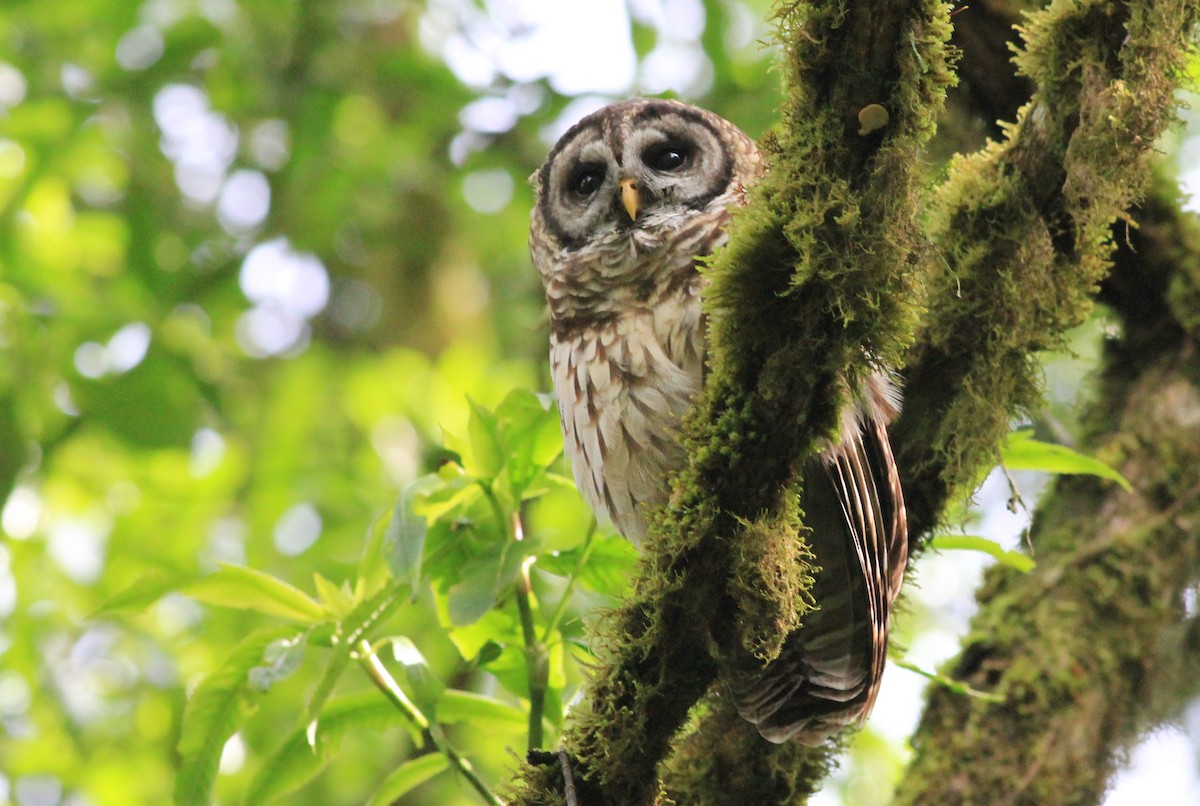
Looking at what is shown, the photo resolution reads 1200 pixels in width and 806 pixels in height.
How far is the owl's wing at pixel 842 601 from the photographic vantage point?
8.09 feet

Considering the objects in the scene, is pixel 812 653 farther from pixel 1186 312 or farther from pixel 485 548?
pixel 1186 312

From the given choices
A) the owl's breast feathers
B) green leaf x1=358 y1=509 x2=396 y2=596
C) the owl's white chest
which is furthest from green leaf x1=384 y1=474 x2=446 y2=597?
the owl's breast feathers

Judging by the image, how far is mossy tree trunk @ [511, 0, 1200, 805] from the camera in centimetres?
171

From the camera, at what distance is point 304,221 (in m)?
7.14

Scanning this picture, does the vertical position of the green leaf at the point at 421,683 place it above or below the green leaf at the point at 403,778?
above

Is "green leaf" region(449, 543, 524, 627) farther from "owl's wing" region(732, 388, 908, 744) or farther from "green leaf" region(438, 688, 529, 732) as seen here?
"owl's wing" region(732, 388, 908, 744)

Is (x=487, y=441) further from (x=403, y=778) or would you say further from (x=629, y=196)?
(x=629, y=196)

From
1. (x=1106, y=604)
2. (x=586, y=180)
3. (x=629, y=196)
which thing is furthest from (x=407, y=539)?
(x=1106, y=604)

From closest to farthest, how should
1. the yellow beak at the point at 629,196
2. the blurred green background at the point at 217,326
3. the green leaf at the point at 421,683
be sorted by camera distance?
the green leaf at the point at 421,683 < the yellow beak at the point at 629,196 < the blurred green background at the point at 217,326

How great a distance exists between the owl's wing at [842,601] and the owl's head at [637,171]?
0.84 m

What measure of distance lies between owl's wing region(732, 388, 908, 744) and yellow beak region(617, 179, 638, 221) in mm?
895

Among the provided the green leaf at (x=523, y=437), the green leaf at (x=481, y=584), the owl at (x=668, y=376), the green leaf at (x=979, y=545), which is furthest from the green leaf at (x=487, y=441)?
the green leaf at (x=979, y=545)

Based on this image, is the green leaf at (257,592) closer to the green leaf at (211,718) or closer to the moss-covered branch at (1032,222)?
the green leaf at (211,718)

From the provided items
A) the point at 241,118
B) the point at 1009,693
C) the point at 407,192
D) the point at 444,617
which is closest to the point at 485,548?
the point at 444,617
